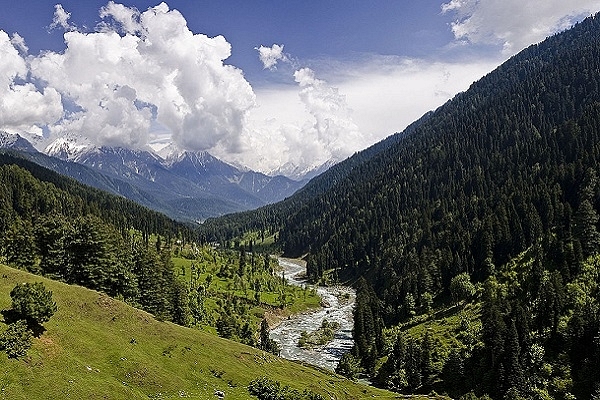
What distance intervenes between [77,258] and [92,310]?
106 feet

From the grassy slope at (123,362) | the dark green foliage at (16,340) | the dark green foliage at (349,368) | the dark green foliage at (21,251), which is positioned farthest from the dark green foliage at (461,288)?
the dark green foliage at (16,340)

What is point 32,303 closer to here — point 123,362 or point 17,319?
point 17,319

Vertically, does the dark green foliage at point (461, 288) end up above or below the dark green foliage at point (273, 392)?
above

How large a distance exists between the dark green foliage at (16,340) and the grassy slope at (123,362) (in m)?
0.99

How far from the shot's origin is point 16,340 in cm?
5681

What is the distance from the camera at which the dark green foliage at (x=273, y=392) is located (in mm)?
70875

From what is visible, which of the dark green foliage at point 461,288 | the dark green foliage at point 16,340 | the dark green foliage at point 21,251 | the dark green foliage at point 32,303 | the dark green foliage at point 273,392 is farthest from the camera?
the dark green foliage at point 461,288

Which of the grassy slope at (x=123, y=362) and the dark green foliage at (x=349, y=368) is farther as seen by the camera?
the dark green foliage at (x=349, y=368)

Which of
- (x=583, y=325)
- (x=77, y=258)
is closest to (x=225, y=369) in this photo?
(x=77, y=258)

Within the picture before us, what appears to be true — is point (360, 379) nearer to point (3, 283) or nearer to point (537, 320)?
point (537, 320)

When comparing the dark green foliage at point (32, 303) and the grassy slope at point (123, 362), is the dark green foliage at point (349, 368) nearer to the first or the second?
the grassy slope at point (123, 362)

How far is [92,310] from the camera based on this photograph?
258ft

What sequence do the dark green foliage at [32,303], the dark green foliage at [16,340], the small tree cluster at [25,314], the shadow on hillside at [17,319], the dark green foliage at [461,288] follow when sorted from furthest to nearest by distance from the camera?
the dark green foliage at [461,288] < the dark green foliage at [32,303] < the shadow on hillside at [17,319] < the small tree cluster at [25,314] < the dark green foliage at [16,340]

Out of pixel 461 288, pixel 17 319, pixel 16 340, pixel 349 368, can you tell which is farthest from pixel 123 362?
pixel 461 288
